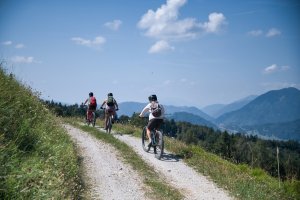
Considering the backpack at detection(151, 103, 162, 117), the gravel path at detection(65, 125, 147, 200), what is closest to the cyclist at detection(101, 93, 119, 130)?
the gravel path at detection(65, 125, 147, 200)

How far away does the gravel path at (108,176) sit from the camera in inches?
397

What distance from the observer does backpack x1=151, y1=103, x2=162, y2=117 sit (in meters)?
16.1

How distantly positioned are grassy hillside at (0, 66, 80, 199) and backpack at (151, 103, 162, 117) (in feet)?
16.6

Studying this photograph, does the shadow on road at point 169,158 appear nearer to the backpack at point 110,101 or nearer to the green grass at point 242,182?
the green grass at point 242,182

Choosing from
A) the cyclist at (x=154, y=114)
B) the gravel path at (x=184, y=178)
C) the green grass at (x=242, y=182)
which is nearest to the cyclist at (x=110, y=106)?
the gravel path at (x=184, y=178)

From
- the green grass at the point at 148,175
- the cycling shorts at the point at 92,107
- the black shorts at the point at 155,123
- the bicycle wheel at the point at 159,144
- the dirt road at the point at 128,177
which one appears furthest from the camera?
the cycling shorts at the point at 92,107

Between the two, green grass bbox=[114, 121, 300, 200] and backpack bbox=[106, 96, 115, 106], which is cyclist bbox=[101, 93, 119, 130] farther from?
green grass bbox=[114, 121, 300, 200]

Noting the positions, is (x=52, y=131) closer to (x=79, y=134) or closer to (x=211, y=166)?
(x=211, y=166)

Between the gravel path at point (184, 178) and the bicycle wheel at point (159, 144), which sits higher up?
the bicycle wheel at point (159, 144)

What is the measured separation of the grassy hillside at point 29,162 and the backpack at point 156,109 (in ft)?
16.6


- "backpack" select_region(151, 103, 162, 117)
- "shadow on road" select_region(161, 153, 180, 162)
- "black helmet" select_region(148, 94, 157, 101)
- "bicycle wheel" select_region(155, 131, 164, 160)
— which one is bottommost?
"shadow on road" select_region(161, 153, 180, 162)

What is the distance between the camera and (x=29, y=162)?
818cm

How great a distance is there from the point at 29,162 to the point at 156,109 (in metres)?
8.63

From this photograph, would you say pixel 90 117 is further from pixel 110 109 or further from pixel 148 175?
pixel 148 175
